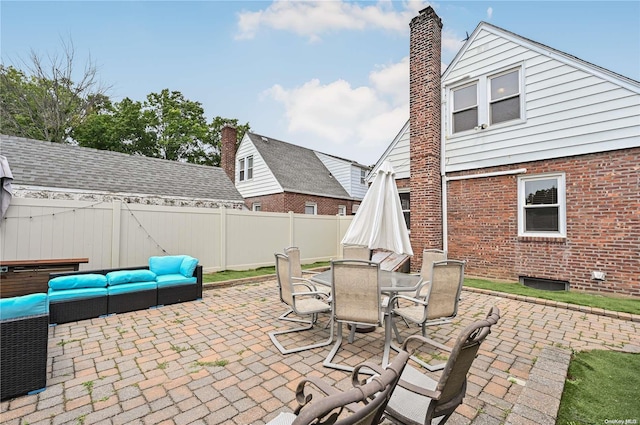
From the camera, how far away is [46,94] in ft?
58.5

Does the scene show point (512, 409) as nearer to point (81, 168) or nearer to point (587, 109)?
point (587, 109)

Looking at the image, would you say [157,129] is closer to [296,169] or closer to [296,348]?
[296,169]

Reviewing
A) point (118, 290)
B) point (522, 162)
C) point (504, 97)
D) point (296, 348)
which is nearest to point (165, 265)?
point (118, 290)

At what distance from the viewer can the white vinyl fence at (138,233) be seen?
602 cm

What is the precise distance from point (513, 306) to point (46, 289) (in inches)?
354

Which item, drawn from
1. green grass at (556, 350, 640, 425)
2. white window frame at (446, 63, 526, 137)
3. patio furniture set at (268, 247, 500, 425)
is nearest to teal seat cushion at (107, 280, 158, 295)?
patio furniture set at (268, 247, 500, 425)

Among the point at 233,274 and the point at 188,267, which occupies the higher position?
the point at 188,267

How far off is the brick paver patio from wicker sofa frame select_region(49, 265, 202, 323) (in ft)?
0.58

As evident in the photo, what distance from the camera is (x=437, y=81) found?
8.62 m

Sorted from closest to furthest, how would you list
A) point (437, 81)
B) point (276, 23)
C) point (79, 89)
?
1. point (437, 81)
2. point (276, 23)
3. point (79, 89)

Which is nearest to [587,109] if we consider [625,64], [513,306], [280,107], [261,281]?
[625,64]

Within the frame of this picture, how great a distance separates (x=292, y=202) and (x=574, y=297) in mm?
12027

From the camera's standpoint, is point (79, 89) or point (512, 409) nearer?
point (512, 409)

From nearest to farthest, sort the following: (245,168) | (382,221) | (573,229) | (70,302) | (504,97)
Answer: (70,302)
(382,221)
(573,229)
(504,97)
(245,168)
